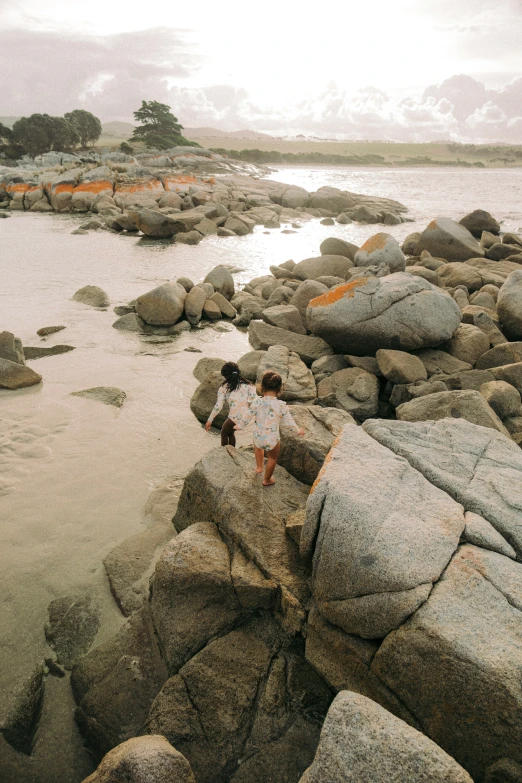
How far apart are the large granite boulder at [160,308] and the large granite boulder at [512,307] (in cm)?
712

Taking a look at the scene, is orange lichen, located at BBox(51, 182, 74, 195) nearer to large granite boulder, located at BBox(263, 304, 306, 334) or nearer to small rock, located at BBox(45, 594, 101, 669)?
large granite boulder, located at BBox(263, 304, 306, 334)

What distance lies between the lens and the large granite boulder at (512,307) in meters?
9.52

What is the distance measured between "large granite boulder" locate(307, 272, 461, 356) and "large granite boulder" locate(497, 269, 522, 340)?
141cm

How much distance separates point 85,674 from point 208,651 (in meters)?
1.08

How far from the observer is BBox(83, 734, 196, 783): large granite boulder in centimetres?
270

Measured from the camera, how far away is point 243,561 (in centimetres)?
422

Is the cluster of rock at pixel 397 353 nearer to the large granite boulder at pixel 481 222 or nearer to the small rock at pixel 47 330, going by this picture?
the small rock at pixel 47 330

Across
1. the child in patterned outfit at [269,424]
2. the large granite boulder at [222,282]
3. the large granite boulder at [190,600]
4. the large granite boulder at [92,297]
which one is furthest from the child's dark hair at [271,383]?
the large granite boulder at [92,297]

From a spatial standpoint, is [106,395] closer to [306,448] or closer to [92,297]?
[306,448]

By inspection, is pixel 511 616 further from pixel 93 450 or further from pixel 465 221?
pixel 465 221

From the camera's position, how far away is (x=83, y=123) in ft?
224

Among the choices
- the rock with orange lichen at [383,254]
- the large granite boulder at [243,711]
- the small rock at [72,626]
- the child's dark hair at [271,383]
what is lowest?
the small rock at [72,626]

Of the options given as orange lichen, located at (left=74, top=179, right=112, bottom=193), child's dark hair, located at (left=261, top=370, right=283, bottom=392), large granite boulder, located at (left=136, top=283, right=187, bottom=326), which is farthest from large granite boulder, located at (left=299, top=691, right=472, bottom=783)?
orange lichen, located at (left=74, top=179, right=112, bottom=193)

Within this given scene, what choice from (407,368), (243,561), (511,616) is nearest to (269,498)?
(243,561)
